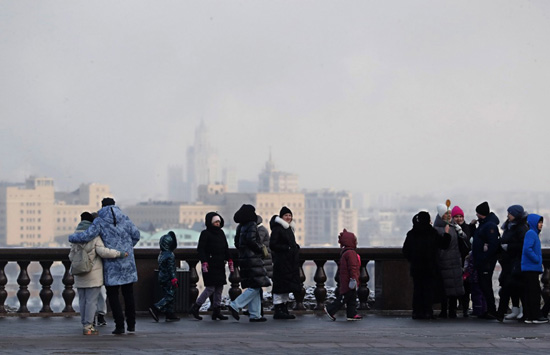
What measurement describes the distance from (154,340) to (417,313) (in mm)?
3649

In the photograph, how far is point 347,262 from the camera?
1256 centimetres

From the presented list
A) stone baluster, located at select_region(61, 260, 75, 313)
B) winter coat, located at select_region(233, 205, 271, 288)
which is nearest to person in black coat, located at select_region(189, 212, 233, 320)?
winter coat, located at select_region(233, 205, 271, 288)

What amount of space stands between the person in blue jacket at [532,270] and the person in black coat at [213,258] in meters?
3.15

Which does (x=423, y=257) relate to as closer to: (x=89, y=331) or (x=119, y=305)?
(x=119, y=305)

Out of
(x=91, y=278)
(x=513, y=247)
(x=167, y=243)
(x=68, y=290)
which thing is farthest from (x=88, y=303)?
(x=513, y=247)

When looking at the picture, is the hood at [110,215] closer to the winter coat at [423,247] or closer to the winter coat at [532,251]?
the winter coat at [423,247]

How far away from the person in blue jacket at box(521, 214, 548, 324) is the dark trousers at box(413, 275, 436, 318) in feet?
3.24

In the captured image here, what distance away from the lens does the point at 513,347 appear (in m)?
9.39

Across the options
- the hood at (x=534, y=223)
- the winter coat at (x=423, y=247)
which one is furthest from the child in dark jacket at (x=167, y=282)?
the hood at (x=534, y=223)

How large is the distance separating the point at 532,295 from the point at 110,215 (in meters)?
4.58

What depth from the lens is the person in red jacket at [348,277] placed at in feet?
40.9

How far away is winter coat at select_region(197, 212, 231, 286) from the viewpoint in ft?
40.8

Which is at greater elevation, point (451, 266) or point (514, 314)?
point (451, 266)

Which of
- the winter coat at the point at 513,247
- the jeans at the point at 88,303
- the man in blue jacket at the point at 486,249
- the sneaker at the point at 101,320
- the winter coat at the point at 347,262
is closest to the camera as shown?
the jeans at the point at 88,303
